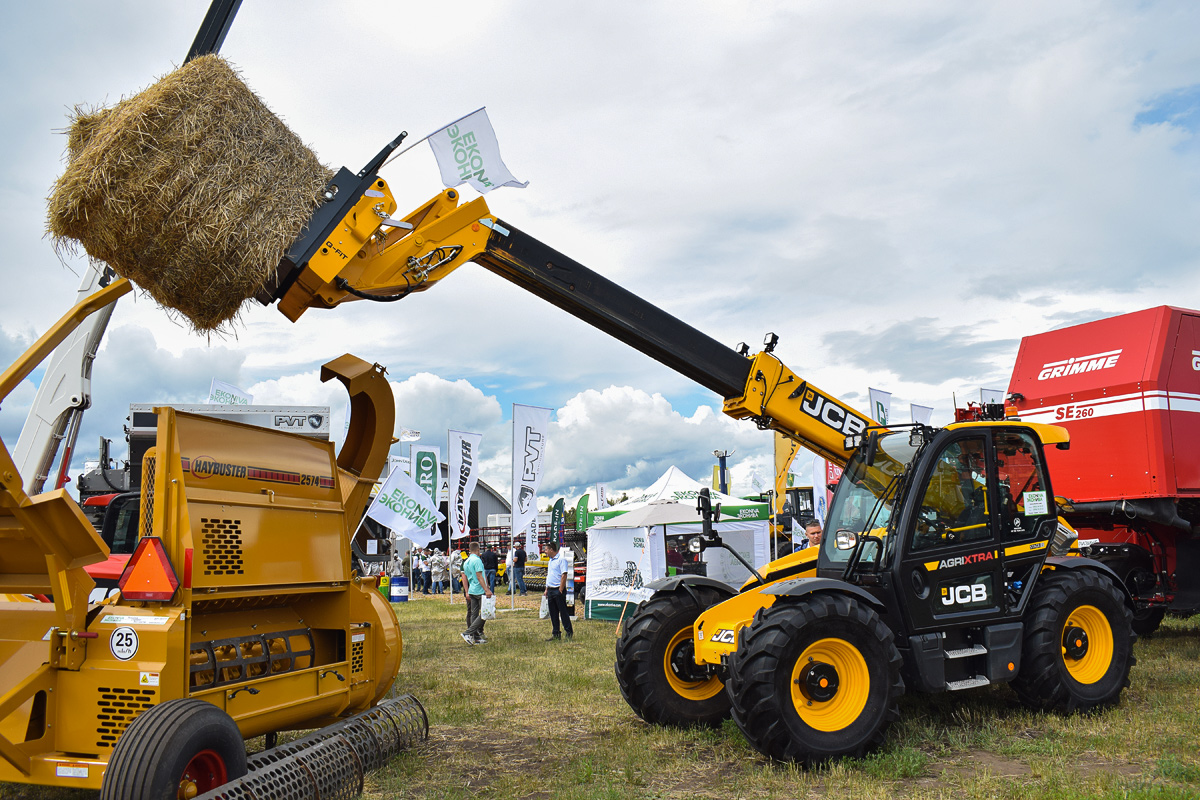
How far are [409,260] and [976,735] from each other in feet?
17.2

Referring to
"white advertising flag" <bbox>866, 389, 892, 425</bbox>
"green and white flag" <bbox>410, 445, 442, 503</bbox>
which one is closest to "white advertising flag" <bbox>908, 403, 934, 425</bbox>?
"white advertising flag" <bbox>866, 389, 892, 425</bbox>

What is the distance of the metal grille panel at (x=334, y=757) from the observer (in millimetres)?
4082

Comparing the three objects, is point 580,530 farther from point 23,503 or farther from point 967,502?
point 23,503

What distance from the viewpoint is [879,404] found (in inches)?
814

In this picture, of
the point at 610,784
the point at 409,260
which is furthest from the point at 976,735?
the point at 409,260

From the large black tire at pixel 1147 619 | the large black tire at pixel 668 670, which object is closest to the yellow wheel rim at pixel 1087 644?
the large black tire at pixel 668 670

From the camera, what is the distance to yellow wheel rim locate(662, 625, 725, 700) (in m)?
6.73

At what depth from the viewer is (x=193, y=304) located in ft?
15.6

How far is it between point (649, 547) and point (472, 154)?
9.04 meters

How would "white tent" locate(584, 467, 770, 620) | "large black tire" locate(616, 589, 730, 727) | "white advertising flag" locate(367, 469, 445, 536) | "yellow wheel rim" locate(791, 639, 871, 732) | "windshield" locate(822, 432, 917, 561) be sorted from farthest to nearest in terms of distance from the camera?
"white tent" locate(584, 467, 770, 620) < "white advertising flag" locate(367, 469, 445, 536) < "large black tire" locate(616, 589, 730, 727) < "windshield" locate(822, 432, 917, 561) < "yellow wheel rim" locate(791, 639, 871, 732)

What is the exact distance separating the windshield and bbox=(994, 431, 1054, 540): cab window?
818mm

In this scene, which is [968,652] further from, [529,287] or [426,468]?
[426,468]

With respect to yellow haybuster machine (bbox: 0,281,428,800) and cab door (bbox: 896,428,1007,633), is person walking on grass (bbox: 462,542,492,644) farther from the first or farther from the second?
cab door (bbox: 896,428,1007,633)

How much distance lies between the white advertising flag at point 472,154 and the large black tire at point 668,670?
191 inches
